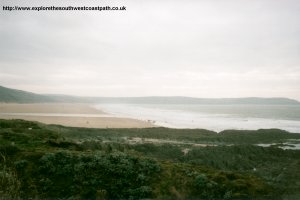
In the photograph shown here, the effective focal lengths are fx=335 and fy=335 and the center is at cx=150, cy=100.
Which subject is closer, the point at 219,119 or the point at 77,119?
the point at 77,119

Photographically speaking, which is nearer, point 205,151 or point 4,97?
point 205,151

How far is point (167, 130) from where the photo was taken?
38.5 m

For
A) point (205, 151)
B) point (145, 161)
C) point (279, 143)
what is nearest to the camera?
point (145, 161)

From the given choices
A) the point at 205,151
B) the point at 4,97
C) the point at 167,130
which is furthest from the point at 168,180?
the point at 4,97

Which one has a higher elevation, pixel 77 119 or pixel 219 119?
pixel 219 119

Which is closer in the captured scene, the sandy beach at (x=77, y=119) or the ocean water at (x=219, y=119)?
the sandy beach at (x=77, y=119)

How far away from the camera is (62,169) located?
444 inches

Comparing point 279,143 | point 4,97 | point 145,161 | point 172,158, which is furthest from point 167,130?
point 4,97

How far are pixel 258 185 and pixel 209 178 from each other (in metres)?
1.60

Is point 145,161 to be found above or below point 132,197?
above

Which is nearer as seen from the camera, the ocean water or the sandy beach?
the sandy beach

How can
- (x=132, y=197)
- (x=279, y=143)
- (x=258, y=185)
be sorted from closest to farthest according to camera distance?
(x=132, y=197)
(x=258, y=185)
(x=279, y=143)

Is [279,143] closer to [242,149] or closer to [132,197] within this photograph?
[242,149]

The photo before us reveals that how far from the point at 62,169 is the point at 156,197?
11.3 feet
